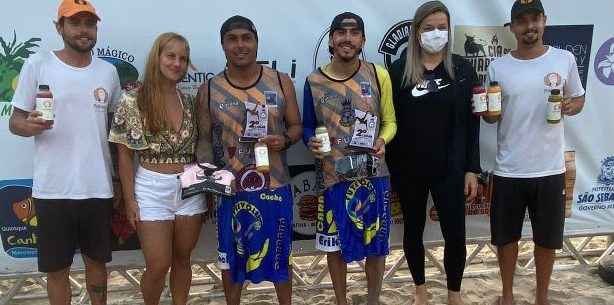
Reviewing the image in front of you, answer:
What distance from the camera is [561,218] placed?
3.45 meters

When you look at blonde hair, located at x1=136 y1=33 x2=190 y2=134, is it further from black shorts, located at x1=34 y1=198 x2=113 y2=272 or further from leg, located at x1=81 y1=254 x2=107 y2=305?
leg, located at x1=81 y1=254 x2=107 y2=305

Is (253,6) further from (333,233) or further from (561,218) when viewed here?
(561,218)

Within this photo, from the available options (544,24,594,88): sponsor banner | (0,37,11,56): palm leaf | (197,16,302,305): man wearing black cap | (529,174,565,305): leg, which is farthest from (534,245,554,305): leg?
(0,37,11,56): palm leaf

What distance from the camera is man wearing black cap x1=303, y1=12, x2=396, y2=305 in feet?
10.6

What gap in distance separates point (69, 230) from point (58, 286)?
38 centimetres

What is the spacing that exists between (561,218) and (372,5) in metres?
1.98

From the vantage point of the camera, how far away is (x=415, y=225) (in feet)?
11.6

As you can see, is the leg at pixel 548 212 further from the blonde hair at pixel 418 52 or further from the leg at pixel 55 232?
the leg at pixel 55 232

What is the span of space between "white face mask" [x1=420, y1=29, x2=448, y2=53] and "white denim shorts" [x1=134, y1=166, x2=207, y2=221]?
1744 mm

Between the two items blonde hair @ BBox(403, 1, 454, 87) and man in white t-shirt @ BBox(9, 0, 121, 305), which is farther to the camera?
blonde hair @ BBox(403, 1, 454, 87)

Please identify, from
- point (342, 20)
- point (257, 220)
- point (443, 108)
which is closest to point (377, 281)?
point (257, 220)

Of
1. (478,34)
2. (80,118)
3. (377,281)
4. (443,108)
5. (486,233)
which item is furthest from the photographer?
(486,233)

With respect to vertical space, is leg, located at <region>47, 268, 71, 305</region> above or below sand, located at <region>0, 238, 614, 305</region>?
above

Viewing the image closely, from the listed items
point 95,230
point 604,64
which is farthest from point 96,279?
point 604,64
